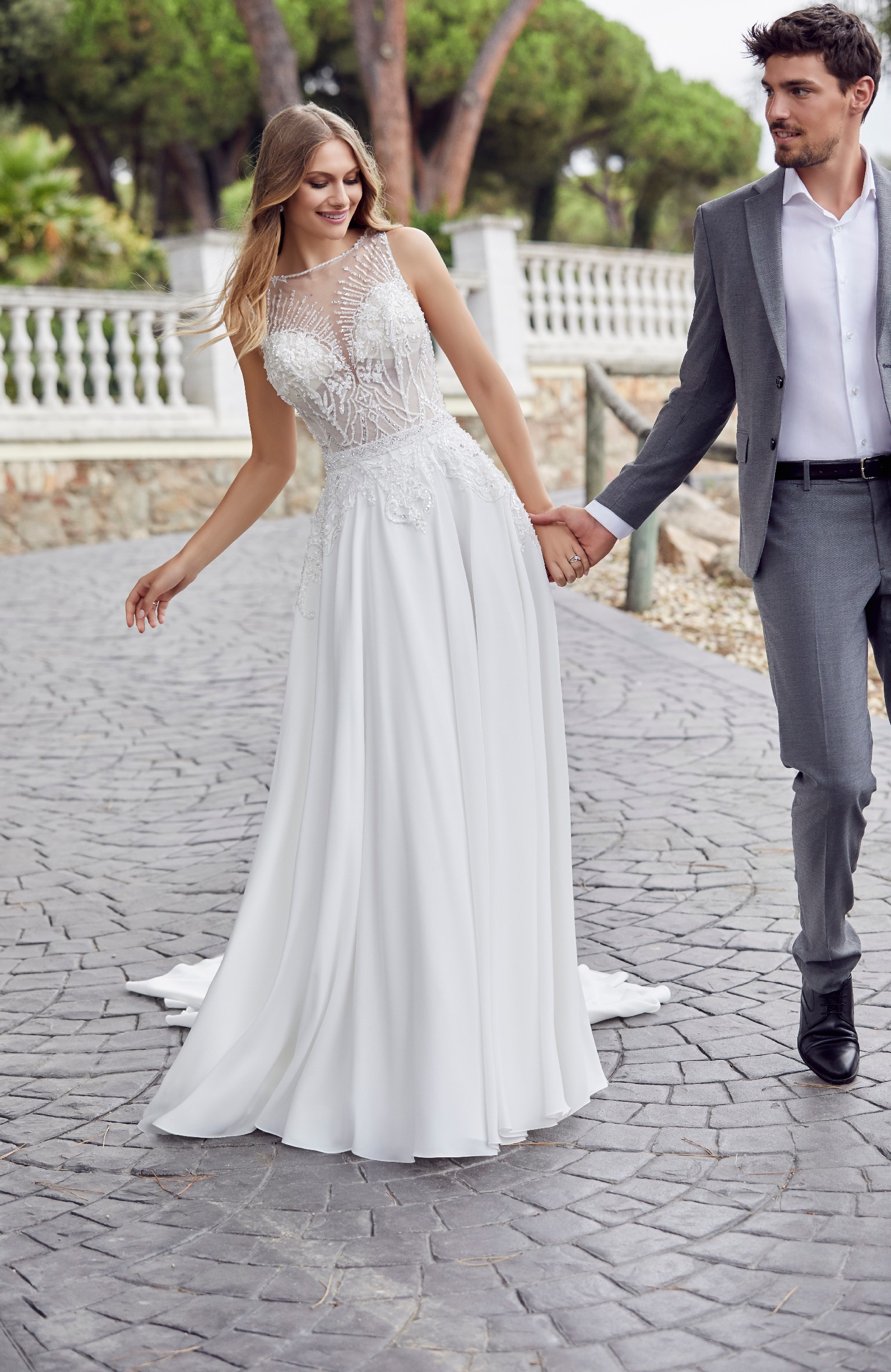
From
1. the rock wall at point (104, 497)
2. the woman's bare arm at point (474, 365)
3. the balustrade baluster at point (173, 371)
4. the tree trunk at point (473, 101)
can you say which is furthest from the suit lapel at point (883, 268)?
the tree trunk at point (473, 101)

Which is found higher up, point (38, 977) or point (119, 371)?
point (119, 371)

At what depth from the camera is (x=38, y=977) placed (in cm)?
427

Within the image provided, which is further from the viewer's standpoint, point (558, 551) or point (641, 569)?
point (641, 569)

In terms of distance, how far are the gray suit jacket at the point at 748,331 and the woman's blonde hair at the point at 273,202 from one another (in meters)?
0.74

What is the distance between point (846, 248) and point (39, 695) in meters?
5.74

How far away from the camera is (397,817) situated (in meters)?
3.07

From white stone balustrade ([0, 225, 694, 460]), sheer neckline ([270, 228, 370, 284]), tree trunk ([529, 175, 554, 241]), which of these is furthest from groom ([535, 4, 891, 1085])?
tree trunk ([529, 175, 554, 241])

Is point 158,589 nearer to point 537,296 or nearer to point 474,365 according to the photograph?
point 474,365

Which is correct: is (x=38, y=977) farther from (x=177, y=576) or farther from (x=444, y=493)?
(x=444, y=493)

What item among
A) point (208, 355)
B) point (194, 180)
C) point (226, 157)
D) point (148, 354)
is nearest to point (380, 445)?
point (148, 354)

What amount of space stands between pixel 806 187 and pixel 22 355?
10.7 m

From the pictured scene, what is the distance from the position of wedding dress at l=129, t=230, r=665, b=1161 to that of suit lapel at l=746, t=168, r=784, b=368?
696mm

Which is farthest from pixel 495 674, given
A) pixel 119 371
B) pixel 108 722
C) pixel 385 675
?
pixel 119 371

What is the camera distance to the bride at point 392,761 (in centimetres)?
305
